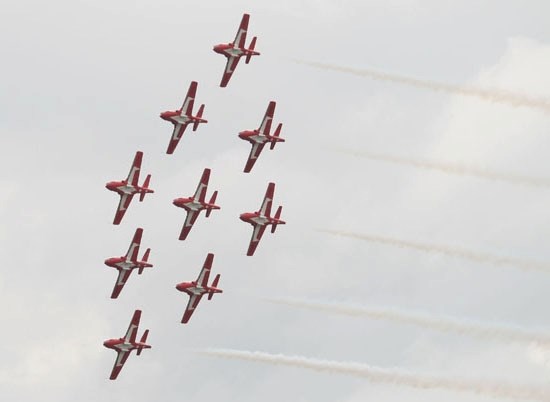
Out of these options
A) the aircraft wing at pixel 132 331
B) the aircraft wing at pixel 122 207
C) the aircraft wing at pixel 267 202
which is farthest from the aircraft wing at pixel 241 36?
the aircraft wing at pixel 132 331

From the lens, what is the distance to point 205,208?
189250 millimetres

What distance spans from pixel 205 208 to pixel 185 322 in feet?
29.6

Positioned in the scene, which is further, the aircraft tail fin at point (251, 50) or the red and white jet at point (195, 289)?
the red and white jet at point (195, 289)

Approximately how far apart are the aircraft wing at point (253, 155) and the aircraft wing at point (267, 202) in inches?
104

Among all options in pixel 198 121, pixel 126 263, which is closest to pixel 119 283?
pixel 126 263

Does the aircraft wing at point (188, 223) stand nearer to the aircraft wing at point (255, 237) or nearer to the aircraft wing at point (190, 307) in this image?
the aircraft wing at point (190, 307)

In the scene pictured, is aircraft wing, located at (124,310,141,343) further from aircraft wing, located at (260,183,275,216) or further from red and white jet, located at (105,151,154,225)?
aircraft wing, located at (260,183,275,216)

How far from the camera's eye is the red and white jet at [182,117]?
7372 inches

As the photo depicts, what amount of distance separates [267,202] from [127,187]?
1061 cm

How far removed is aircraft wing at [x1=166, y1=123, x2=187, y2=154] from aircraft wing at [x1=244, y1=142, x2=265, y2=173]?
5.42 metres

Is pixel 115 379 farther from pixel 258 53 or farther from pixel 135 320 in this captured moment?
pixel 258 53

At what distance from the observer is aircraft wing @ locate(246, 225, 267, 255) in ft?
612

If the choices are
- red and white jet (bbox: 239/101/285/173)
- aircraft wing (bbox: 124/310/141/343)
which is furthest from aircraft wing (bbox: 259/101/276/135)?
aircraft wing (bbox: 124/310/141/343)

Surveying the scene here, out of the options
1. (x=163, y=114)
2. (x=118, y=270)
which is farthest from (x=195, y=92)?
(x=118, y=270)
